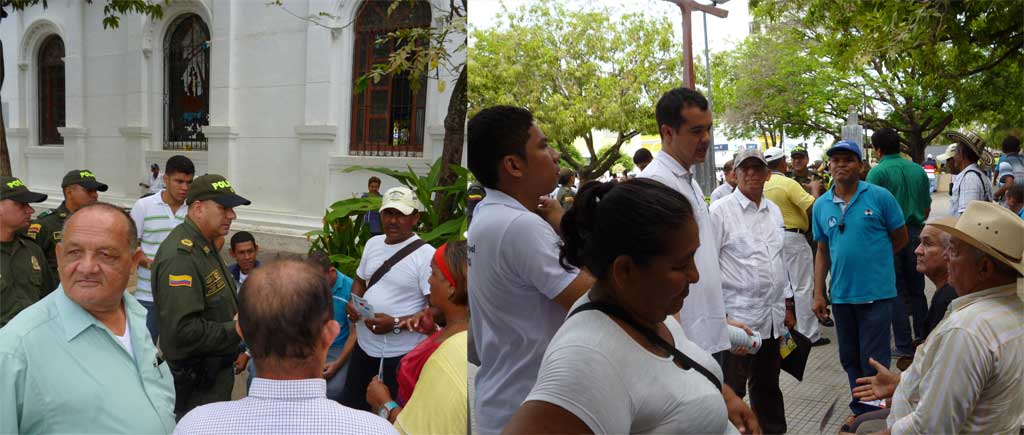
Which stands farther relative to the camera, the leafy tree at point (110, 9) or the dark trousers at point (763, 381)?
the leafy tree at point (110, 9)

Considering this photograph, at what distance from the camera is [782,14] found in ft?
5.48

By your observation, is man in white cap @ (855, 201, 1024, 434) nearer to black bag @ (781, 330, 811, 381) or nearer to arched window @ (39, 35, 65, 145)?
black bag @ (781, 330, 811, 381)

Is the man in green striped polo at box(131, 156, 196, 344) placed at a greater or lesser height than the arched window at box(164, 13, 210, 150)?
lesser

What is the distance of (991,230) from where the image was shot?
169 centimetres

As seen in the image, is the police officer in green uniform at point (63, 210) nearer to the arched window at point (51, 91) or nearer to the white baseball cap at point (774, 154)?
the arched window at point (51, 91)

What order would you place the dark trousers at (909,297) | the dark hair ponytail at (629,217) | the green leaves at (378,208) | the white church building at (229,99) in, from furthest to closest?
the white church building at (229,99) → the green leaves at (378,208) → the dark trousers at (909,297) → the dark hair ponytail at (629,217)

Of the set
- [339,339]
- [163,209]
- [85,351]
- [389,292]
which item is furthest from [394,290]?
[85,351]

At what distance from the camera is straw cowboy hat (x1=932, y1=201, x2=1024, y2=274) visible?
5.51 ft

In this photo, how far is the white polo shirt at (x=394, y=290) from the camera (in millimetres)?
2129

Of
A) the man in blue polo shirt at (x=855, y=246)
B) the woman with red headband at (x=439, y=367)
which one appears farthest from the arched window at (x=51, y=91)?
the man in blue polo shirt at (x=855, y=246)

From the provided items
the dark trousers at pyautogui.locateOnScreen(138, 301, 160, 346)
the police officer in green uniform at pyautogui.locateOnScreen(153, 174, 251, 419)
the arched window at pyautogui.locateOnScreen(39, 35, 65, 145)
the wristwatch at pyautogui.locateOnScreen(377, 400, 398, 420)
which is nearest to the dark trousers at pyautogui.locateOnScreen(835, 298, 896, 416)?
the wristwatch at pyautogui.locateOnScreen(377, 400, 398, 420)

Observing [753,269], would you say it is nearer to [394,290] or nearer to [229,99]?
[394,290]

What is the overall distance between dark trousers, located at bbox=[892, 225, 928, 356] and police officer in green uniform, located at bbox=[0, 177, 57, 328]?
6.94 feet

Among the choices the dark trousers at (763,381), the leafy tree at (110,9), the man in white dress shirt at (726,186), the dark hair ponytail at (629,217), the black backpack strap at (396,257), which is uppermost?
the leafy tree at (110,9)
